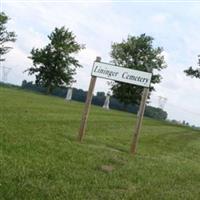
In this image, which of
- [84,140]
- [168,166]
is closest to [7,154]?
[168,166]

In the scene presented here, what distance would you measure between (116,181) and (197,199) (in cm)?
135

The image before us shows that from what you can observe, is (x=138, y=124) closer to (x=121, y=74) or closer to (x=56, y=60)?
(x=121, y=74)

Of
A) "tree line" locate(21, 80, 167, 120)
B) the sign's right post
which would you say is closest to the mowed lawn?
the sign's right post

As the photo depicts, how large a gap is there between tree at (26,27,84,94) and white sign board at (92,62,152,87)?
49.9 metres

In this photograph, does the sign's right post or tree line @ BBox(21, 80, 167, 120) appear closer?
the sign's right post

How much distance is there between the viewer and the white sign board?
14.1 m

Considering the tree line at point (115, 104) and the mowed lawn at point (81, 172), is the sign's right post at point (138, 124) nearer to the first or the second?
the mowed lawn at point (81, 172)

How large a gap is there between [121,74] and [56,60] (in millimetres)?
50459

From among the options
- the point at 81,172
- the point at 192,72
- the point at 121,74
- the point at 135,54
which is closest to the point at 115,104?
the point at 135,54

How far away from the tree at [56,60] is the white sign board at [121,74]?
49.9 m

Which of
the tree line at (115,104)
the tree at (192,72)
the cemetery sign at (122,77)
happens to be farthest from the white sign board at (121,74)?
the tree line at (115,104)

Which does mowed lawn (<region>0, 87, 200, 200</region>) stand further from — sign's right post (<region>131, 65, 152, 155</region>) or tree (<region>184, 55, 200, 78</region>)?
tree (<region>184, 55, 200, 78</region>)

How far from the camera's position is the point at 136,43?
68562 mm

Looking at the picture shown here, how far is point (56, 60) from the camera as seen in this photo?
6431cm
